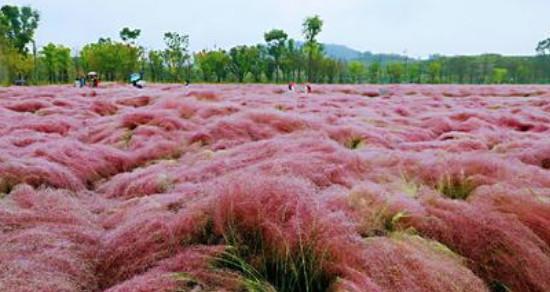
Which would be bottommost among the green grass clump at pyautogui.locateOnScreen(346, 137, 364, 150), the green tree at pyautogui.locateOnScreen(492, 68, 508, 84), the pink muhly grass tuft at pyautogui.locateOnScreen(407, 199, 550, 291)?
the pink muhly grass tuft at pyautogui.locateOnScreen(407, 199, 550, 291)

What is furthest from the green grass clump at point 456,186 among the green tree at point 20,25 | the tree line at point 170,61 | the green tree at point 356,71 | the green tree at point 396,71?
the green tree at point 396,71

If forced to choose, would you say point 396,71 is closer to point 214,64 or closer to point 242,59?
point 242,59

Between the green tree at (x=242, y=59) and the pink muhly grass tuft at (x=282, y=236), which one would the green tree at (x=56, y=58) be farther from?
the pink muhly grass tuft at (x=282, y=236)

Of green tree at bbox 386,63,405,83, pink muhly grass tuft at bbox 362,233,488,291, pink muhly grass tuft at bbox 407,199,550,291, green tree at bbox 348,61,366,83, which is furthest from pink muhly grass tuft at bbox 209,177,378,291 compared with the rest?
green tree at bbox 386,63,405,83

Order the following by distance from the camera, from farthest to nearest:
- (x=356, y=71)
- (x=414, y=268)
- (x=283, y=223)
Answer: (x=356, y=71), (x=283, y=223), (x=414, y=268)

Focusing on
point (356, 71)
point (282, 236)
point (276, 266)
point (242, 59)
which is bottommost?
point (276, 266)

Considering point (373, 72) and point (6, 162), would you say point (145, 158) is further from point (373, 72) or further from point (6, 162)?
point (373, 72)

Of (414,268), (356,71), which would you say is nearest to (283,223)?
(414,268)

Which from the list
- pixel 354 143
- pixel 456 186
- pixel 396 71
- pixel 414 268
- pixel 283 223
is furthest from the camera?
pixel 396 71

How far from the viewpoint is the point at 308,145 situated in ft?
18.7

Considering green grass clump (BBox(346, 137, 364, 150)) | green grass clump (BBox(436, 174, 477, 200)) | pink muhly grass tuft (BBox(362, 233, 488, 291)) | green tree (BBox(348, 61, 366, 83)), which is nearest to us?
pink muhly grass tuft (BBox(362, 233, 488, 291))

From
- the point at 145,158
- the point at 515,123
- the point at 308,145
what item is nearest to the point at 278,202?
the point at 308,145

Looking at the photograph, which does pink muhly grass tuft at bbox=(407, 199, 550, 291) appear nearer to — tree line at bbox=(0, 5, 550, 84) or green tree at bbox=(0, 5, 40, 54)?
tree line at bbox=(0, 5, 550, 84)

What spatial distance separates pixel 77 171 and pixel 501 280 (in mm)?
4788
